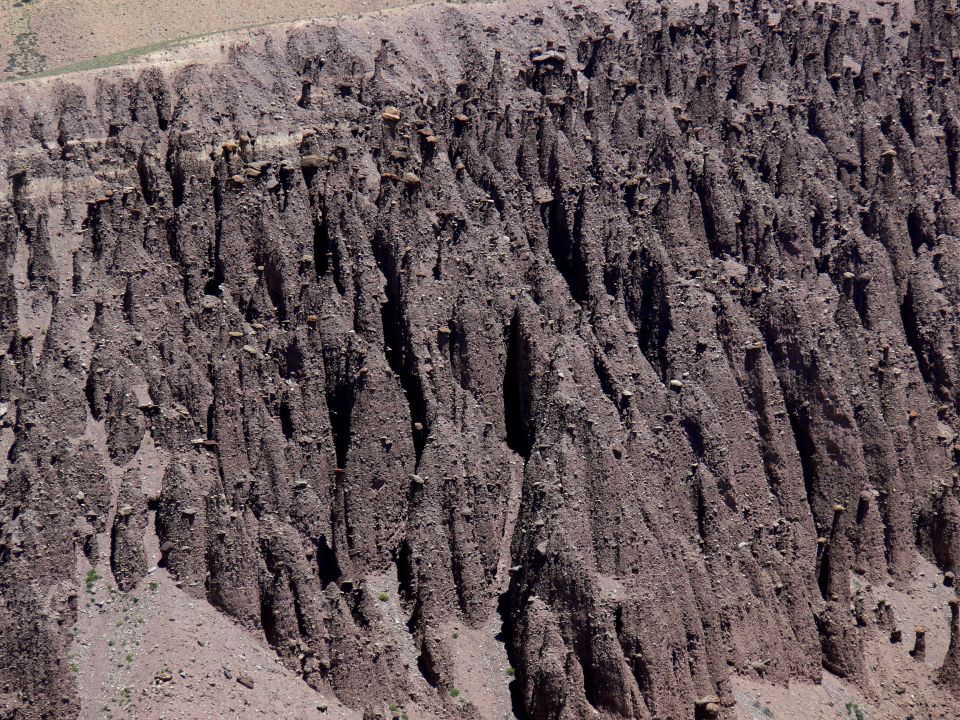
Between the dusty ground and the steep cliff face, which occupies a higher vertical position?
the dusty ground

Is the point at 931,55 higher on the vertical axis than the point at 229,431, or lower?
higher

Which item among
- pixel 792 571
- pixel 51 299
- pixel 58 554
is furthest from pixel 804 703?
pixel 51 299

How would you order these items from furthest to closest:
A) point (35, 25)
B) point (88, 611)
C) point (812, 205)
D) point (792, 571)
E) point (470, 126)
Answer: point (35, 25) < point (812, 205) < point (470, 126) < point (792, 571) < point (88, 611)

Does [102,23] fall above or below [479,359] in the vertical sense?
above

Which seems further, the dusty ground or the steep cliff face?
the dusty ground

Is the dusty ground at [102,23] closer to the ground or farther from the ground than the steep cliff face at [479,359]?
farther from the ground

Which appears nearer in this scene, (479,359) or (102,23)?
(479,359)

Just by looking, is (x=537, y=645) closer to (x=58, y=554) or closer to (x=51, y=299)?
(x=58, y=554)

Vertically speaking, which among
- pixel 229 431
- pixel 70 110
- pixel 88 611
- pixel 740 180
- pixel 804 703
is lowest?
pixel 804 703
